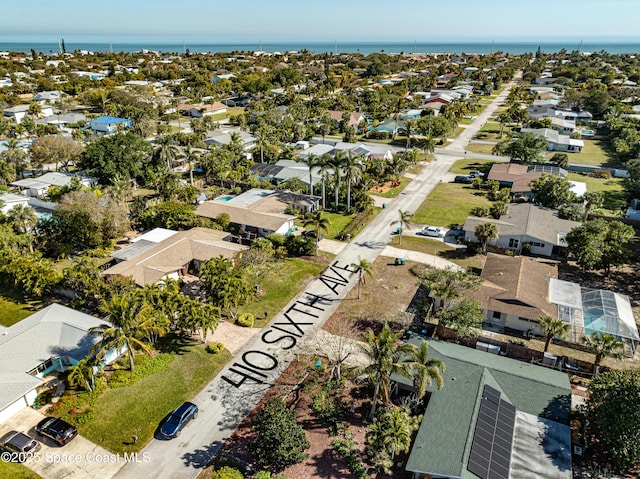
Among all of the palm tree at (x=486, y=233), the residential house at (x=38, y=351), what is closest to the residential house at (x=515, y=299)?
the palm tree at (x=486, y=233)

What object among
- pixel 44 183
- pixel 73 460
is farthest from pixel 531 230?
pixel 44 183

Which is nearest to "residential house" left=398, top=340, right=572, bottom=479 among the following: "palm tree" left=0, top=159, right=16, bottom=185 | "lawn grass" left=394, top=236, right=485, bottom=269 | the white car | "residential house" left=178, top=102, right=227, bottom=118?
"lawn grass" left=394, top=236, right=485, bottom=269

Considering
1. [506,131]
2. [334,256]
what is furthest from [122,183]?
[506,131]

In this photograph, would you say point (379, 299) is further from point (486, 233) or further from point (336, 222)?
point (336, 222)

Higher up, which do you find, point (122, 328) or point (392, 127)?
point (392, 127)

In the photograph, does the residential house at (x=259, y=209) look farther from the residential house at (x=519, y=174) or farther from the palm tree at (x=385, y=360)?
the residential house at (x=519, y=174)

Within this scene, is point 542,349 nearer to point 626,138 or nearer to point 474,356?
point 474,356
